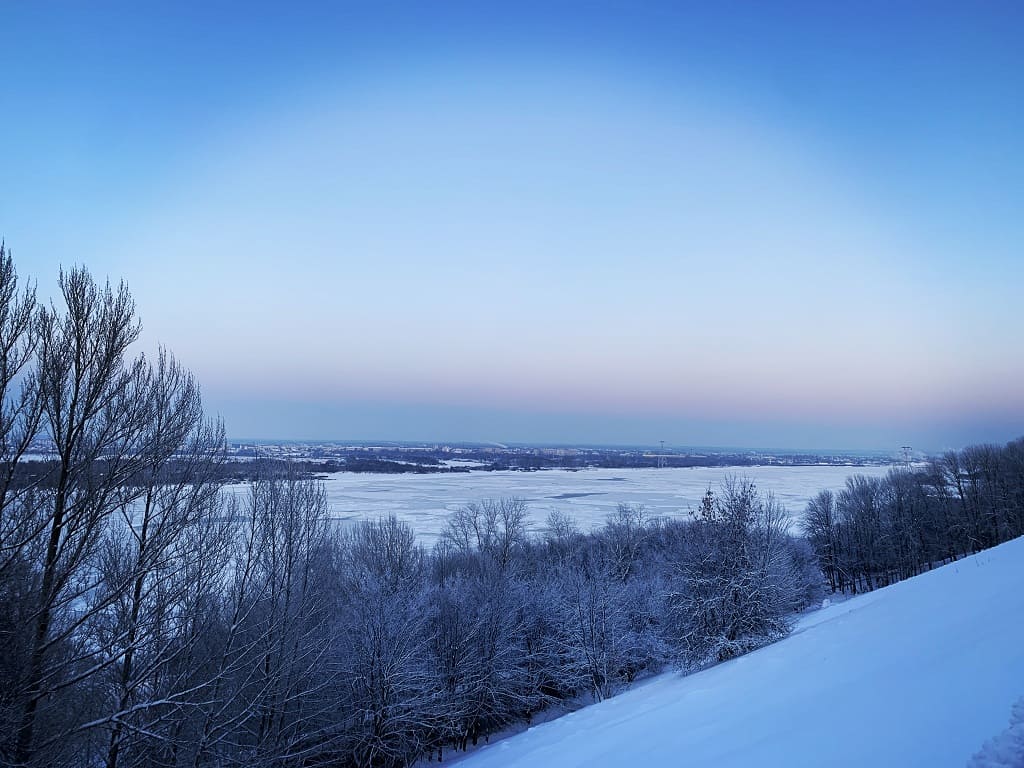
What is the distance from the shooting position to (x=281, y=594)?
44.7 feet

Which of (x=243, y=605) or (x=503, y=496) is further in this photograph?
(x=503, y=496)

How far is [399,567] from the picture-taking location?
25109 millimetres

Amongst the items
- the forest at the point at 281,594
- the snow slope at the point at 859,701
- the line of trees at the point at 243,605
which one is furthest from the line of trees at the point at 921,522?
the snow slope at the point at 859,701

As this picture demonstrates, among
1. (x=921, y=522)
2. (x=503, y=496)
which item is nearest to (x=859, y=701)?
(x=921, y=522)

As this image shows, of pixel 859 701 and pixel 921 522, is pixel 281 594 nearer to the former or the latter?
pixel 859 701

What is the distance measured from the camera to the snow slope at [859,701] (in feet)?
15.1

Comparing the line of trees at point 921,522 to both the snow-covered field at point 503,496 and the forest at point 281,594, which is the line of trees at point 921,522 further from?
the snow-covered field at point 503,496

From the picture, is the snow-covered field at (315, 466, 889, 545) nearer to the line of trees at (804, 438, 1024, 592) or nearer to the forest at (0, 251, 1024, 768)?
the line of trees at (804, 438, 1024, 592)

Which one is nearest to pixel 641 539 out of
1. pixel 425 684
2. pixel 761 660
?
pixel 425 684

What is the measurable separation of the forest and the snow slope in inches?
253

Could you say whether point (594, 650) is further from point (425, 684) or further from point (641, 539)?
point (641, 539)

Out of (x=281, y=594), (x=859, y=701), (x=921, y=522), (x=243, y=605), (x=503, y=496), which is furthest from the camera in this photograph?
(x=503, y=496)

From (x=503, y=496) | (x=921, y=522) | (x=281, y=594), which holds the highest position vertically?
(x=281, y=594)

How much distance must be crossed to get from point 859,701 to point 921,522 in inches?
1742
